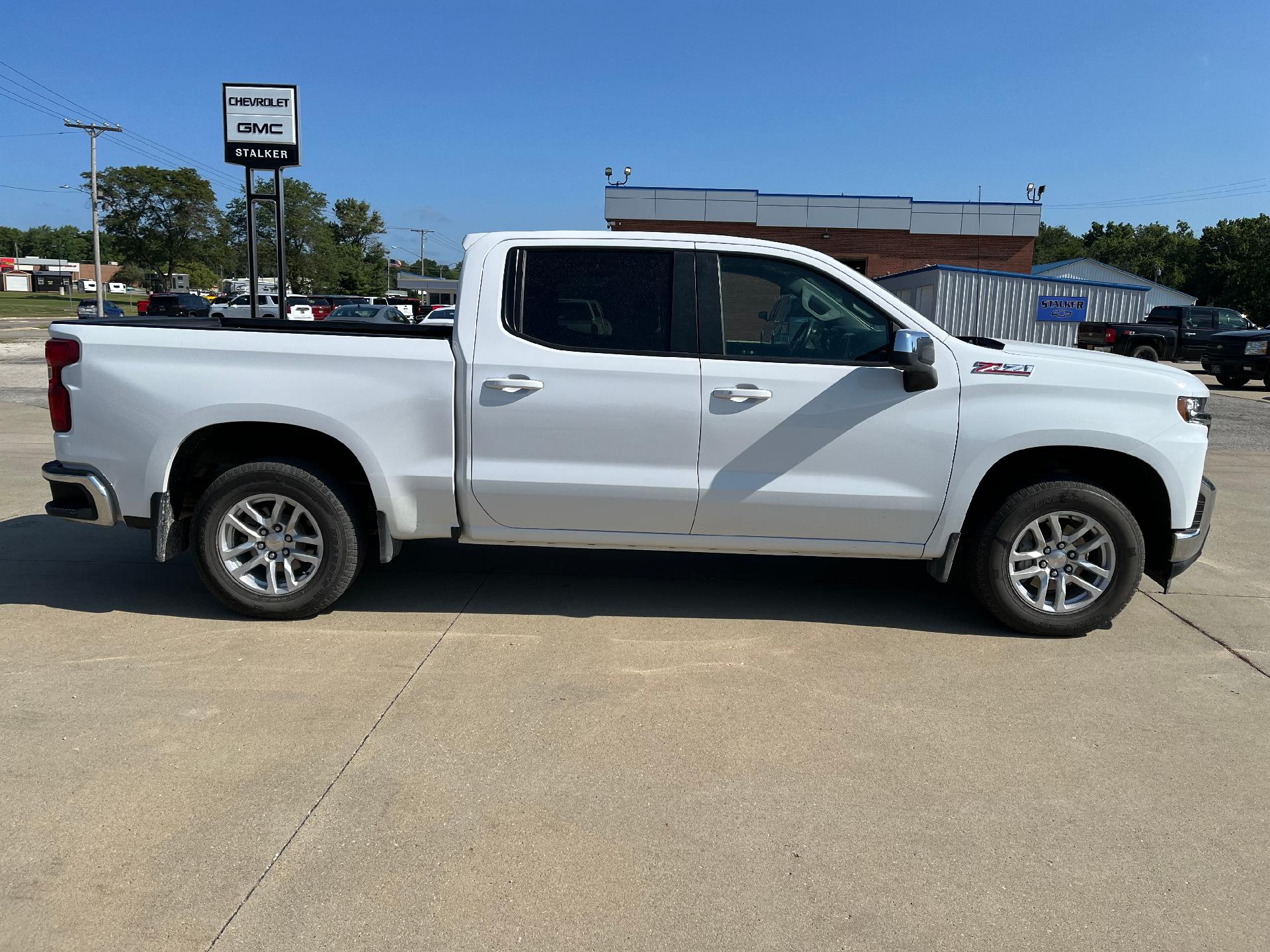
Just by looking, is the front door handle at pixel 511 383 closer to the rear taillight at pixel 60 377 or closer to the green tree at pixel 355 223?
the rear taillight at pixel 60 377

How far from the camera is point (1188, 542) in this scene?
488 centimetres

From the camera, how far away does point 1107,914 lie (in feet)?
9.07

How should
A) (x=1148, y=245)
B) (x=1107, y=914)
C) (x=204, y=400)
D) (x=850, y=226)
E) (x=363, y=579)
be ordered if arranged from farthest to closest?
(x=1148, y=245), (x=850, y=226), (x=363, y=579), (x=204, y=400), (x=1107, y=914)

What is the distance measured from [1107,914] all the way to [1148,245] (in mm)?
100870

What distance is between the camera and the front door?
15.2 feet

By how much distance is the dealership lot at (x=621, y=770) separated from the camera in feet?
8.97

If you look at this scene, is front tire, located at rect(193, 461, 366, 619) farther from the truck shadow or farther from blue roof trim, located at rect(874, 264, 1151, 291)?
blue roof trim, located at rect(874, 264, 1151, 291)

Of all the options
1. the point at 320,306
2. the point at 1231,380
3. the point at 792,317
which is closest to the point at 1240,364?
the point at 1231,380

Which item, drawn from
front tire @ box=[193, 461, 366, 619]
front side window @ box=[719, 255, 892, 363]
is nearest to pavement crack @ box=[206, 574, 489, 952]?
front tire @ box=[193, 461, 366, 619]

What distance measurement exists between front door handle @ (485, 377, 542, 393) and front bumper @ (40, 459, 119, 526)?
200cm

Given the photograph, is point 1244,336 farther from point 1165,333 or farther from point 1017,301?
point 1017,301

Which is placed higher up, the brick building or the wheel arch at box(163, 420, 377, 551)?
the brick building

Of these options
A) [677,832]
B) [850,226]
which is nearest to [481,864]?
[677,832]

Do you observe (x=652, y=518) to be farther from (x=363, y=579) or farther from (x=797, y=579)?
(x=363, y=579)
